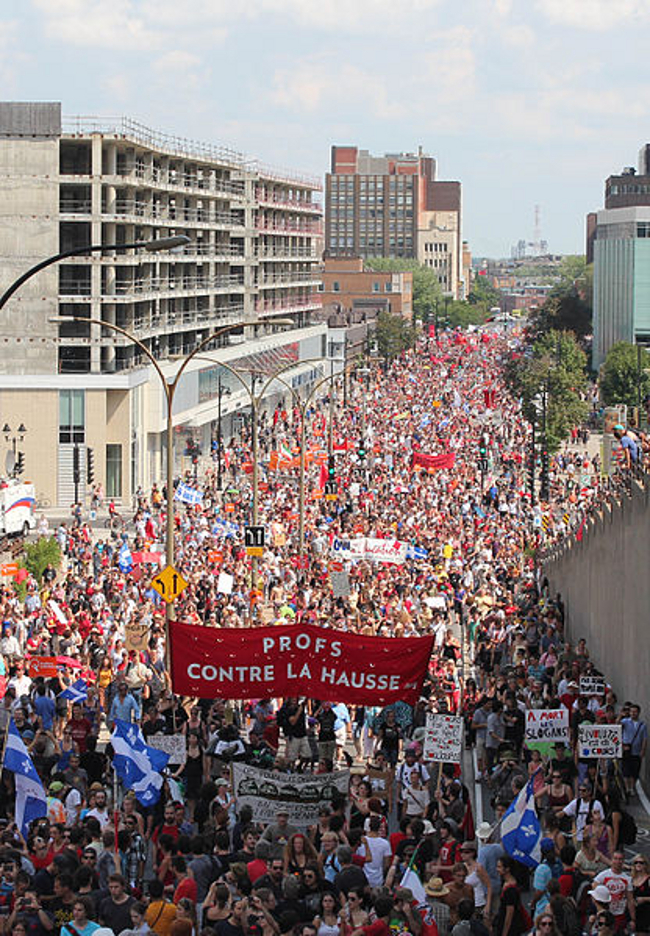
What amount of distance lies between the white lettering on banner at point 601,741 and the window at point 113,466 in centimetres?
5567

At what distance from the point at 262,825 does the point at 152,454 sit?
6276 cm

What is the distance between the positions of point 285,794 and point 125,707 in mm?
4194

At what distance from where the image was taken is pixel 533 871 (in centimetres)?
1633

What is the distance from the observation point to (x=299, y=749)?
20.6 meters

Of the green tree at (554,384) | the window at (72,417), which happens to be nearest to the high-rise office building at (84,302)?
→ the window at (72,417)

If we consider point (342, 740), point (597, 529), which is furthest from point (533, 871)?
point (597, 529)

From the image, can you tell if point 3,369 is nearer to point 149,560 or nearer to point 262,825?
point 149,560

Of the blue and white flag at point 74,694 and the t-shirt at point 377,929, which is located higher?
the t-shirt at point 377,929

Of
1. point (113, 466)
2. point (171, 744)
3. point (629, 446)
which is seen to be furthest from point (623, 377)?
point (171, 744)

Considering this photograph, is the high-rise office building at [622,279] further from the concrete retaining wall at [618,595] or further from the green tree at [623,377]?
the concrete retaining wall at [618,595]

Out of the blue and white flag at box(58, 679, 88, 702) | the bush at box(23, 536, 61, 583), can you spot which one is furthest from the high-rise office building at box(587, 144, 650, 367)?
the blue and white flag at box(58, 679, 88, 702)

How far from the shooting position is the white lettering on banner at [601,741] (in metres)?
18.9

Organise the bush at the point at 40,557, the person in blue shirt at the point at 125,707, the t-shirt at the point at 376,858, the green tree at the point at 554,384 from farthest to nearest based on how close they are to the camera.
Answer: the green tree at the point at 554,384
the bush at the point at 40,557
the person in blue shirt at the point at 125,707
the t-shirt at the point at 376,858

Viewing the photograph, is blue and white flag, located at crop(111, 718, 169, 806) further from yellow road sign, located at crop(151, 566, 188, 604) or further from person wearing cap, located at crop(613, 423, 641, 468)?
person wearing cap, located at crop(613, 423, 641, 468)
